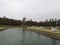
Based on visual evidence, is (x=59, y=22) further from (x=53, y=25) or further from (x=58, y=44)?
(x=58, y=44)

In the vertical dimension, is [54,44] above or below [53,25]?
below

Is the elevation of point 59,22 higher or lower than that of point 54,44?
higher

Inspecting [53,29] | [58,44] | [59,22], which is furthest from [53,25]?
[59,22]

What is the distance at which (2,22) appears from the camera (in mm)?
184375

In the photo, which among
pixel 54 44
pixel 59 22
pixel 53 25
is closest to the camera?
pixel 54 44

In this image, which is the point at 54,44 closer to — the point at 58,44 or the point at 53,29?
the point at 58,44

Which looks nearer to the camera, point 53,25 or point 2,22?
point 53,25

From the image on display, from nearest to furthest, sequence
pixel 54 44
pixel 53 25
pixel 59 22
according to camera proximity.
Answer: pixel 54 44
pixel 53 25
pixel 59 22

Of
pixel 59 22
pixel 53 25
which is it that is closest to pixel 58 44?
pixel 53 25

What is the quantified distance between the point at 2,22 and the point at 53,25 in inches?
4277

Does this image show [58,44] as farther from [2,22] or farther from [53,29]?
[2,22]

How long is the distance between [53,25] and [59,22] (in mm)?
97909

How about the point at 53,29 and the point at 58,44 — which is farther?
the point at 53,29

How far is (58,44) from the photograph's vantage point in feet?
160
